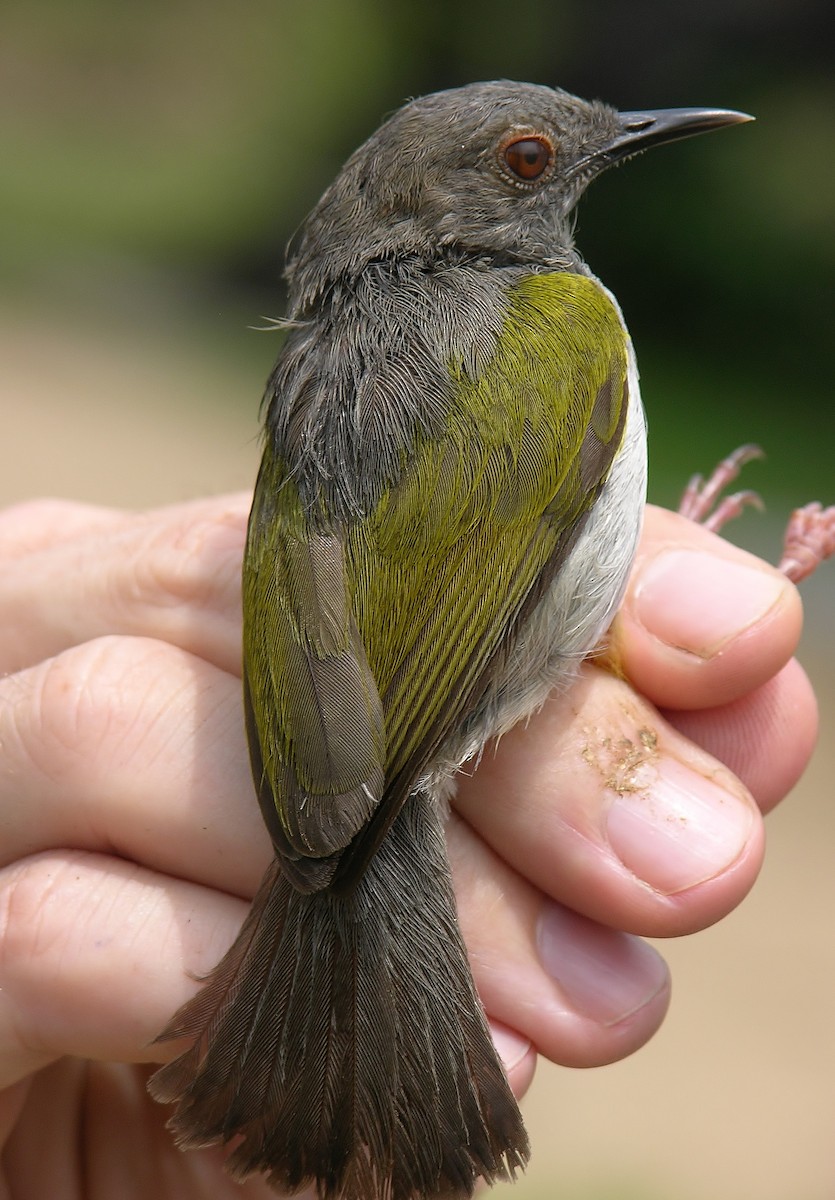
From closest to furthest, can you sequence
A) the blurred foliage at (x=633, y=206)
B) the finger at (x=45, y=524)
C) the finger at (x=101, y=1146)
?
the finger at (x=101, y=1146) → the finger at (x=45, y=524) → the blurred foliage at (x=633, y=206)

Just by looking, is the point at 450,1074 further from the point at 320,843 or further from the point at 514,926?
the point at 320,843

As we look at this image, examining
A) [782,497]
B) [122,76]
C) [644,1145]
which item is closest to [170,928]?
[644,1145]

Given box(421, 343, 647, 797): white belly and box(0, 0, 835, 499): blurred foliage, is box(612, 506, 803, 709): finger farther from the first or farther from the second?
box(0, 0, 835, 499): blurred foliage

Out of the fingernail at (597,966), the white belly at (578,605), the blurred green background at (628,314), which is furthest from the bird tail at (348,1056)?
the blurred green background at (628,314)

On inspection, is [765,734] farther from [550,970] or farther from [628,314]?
[628,314]

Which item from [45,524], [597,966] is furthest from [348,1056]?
[45,524]

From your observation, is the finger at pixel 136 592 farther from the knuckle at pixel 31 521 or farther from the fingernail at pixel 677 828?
the fingernail at pixel 677 828

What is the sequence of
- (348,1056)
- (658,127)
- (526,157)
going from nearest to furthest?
(348,1056) → (526,157) → (658,127)
